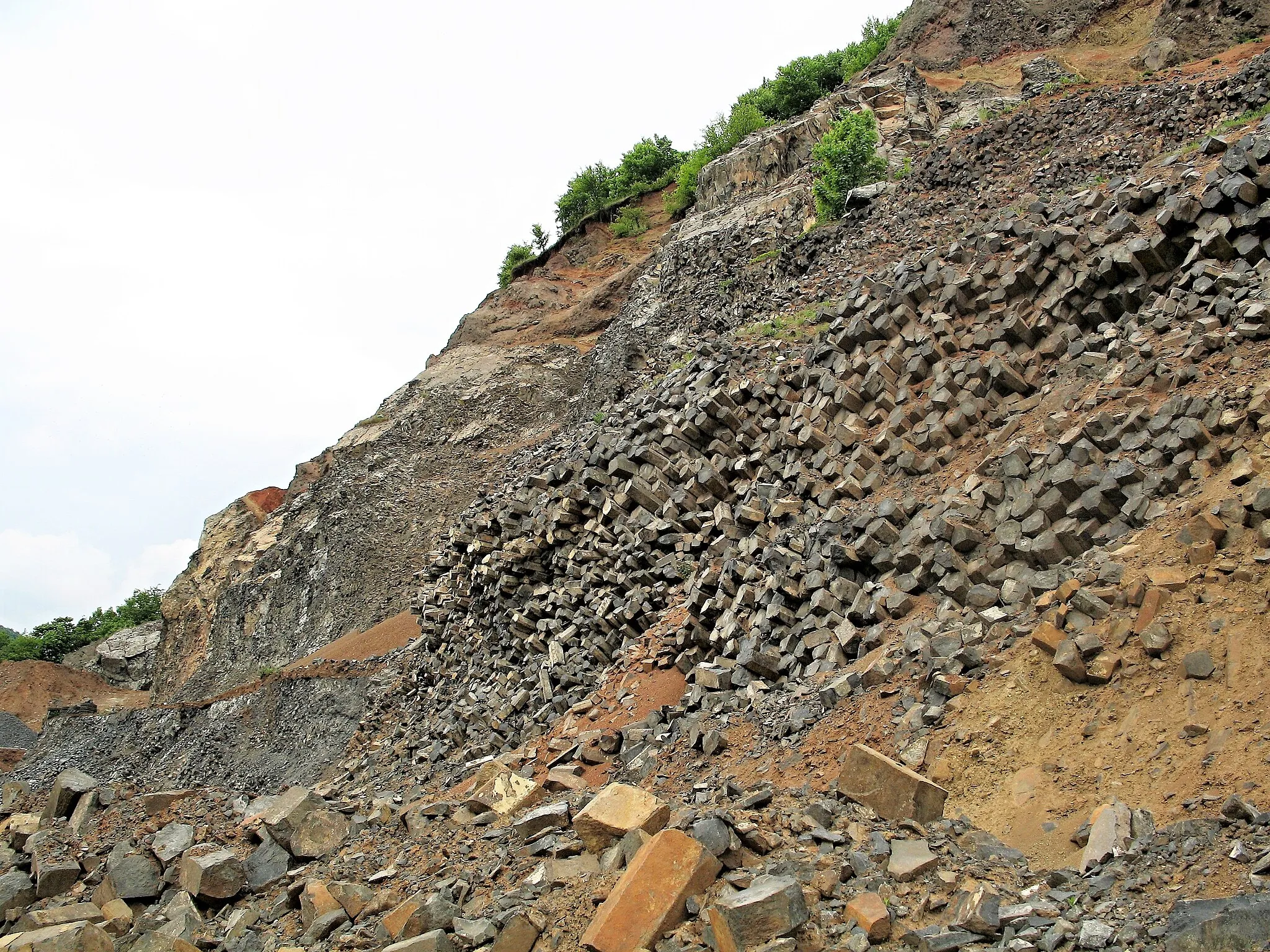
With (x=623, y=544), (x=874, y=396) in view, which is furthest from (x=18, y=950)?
(x=874, y=396)

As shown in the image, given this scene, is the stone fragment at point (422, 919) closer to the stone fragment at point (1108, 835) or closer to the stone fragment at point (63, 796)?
the stone fragment at point (1108, 835)

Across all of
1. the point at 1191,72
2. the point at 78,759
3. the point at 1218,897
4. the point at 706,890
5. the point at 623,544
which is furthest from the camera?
the point at 78,759

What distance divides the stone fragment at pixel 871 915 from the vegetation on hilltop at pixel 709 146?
34999 mm

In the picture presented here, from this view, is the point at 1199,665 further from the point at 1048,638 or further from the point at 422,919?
the point at 422,919

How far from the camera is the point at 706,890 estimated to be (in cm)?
583

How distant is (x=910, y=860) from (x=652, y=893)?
170 centimetres

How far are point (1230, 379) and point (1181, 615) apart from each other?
3.09 meters

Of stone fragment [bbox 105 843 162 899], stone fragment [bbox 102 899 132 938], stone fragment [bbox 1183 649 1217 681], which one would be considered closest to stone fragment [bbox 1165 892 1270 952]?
stone fragment [bbox 1183 649 1217 681]

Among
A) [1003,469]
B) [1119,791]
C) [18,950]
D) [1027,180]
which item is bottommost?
[1119,791]

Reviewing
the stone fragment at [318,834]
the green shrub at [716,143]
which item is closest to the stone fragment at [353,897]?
the stone fragment at [318,834]

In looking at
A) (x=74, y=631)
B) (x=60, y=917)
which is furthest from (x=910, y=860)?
(x=74, y=631)

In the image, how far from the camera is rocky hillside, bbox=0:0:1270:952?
5781 millimetres

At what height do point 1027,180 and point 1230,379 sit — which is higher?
point 1027,180

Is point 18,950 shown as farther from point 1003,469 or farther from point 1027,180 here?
point 1027,180
